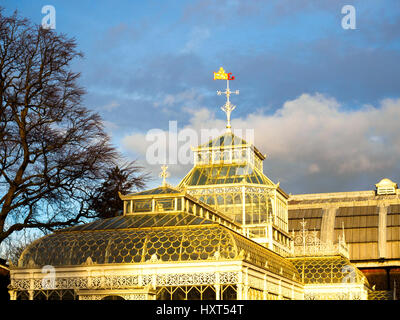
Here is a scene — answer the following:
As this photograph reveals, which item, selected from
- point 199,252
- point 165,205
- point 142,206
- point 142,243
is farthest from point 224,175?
point 199,252

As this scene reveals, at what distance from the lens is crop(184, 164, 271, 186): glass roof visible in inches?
2394

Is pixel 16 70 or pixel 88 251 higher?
pixel 16 70

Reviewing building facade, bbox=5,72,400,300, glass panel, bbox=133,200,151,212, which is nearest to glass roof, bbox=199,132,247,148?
building facade, bbox=5,72,400,300

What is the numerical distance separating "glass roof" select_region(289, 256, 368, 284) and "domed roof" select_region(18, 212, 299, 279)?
14516 mm

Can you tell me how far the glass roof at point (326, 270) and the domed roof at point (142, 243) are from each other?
14.5 meters

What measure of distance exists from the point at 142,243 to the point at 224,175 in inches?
974

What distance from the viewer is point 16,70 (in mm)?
38844

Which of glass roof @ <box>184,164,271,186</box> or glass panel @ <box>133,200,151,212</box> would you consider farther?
glass roof @ <box>184,164,271,186</box>

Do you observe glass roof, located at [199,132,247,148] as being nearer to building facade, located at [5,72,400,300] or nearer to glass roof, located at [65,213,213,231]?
building facade, located at [5,72,400,300]

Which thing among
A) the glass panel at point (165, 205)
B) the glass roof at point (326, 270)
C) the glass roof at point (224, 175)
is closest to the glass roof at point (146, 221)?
the glass panel at point (165, 205)
